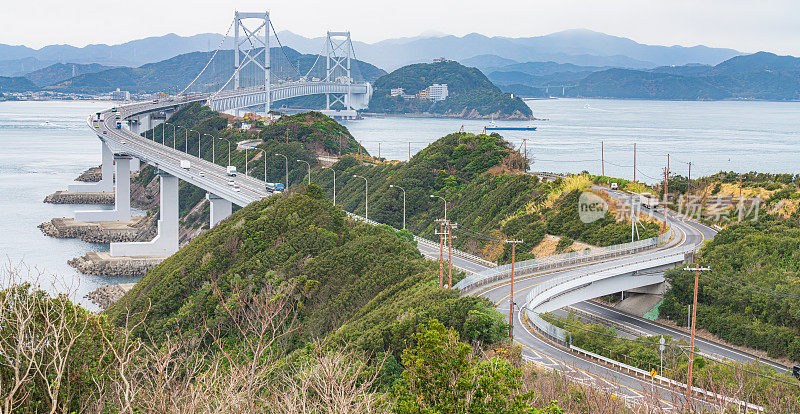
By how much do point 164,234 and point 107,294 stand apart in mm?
13363

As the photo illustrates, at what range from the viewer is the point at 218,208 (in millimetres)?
56188

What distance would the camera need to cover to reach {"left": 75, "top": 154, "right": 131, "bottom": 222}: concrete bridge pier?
219 ft

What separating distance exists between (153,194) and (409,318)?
208ft

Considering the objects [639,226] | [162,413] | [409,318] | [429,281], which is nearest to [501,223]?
[639,226]

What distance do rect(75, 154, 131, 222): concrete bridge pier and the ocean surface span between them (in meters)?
4.91

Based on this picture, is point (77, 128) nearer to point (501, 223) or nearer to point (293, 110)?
point (293, 110)

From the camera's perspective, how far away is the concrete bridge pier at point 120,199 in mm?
66688

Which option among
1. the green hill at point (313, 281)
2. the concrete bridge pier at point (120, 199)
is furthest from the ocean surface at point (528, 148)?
the green hill at point (313, 281)

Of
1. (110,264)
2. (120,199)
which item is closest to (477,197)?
(110,264)

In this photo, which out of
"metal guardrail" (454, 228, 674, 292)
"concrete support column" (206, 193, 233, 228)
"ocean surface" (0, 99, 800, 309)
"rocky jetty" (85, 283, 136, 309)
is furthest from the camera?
"ocean surface" (0, 99, 800, 309)

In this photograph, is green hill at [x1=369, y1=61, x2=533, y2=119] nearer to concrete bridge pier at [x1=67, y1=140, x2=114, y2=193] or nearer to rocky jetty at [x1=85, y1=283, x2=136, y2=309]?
concrete bridge pier at [x1=67, y1=140, x2=114, y2=193]

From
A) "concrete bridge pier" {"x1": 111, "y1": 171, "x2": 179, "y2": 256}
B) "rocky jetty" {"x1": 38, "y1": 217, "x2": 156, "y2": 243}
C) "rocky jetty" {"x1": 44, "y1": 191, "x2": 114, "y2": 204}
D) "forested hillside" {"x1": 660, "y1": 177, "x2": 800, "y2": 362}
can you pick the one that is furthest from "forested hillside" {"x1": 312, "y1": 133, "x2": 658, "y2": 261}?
"rocky jetty" {"x1": 44, "y1": 191, "x2": 114, "y2": 204}

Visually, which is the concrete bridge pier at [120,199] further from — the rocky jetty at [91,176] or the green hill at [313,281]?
the green hill at [313,281]

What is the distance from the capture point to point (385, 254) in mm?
31469
